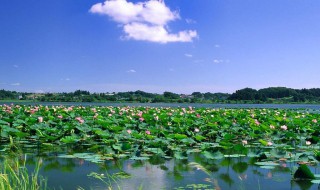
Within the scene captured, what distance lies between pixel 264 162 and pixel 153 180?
1.96 metres

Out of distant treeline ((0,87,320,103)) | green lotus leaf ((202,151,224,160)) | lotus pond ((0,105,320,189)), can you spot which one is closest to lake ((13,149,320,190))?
lotus pond ((0,105,320,189))

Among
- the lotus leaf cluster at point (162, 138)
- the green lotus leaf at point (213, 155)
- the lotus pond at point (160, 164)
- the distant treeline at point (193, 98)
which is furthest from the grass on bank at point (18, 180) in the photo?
the distant treeline at point (193, 98)

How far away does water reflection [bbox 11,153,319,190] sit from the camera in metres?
4.27

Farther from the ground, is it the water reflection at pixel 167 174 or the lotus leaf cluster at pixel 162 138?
the lotus leaf cluster at pixel 162 138

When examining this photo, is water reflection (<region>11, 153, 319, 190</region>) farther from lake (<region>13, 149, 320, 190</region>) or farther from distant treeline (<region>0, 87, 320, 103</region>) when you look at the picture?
distant treeline (<region>0, 87, 320, 103</region>)

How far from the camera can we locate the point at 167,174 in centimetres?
482

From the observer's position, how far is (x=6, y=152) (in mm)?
6238

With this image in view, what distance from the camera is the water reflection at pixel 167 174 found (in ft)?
14.0

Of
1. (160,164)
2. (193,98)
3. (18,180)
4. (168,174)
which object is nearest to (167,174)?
(168,174)

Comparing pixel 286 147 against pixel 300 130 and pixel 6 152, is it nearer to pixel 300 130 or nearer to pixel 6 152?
pixel 300 130

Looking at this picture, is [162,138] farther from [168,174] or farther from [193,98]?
[193,98]

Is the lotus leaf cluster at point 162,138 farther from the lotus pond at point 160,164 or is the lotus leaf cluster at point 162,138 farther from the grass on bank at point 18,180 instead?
the grass on bank at point 18,180

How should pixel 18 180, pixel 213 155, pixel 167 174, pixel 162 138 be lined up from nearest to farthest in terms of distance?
pixel 18 180 → pixel 167 174 → pixel 213 155 → pixel 162 138

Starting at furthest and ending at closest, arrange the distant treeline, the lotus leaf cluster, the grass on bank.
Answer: the distant treeline < the lotus leaf cluster < the grass on bank
